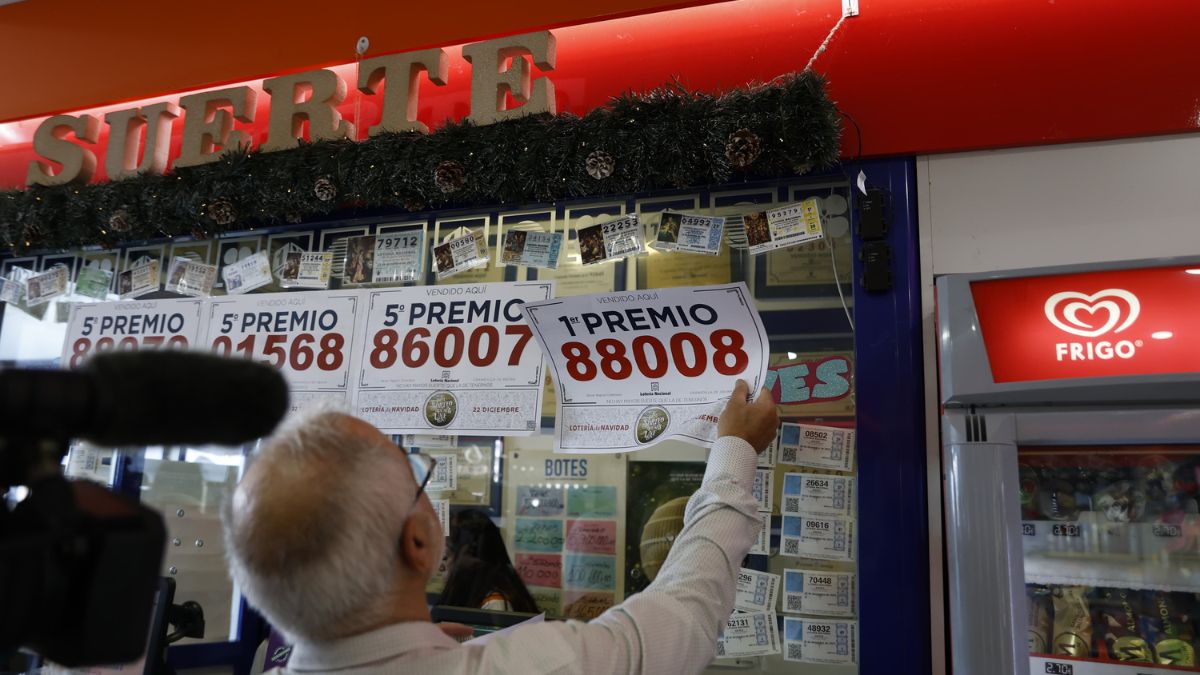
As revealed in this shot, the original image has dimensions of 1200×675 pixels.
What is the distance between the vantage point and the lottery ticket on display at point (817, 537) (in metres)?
2.36

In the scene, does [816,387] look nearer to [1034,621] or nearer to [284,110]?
[1034,621]

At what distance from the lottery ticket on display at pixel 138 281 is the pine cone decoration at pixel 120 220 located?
0.20m

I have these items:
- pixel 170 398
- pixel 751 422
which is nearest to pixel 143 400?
pixel 170 398

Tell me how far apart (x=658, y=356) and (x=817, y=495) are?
573 mm

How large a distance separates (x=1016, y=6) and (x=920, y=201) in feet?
1.98

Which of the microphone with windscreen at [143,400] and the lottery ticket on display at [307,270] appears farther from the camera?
the lottery ticket on display at [307,270]

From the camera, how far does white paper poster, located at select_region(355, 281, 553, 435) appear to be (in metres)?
2.75

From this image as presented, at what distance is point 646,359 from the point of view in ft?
8.24

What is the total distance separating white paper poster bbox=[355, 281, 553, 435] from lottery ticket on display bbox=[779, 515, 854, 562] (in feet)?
2.67

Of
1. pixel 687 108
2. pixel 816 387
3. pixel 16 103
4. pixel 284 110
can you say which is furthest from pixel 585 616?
pixel 16 103

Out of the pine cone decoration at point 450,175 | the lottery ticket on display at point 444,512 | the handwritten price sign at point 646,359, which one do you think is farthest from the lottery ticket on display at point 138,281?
the handwritten price sign at point 646,359

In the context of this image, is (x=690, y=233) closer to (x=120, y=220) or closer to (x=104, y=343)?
(x=120, y=220)

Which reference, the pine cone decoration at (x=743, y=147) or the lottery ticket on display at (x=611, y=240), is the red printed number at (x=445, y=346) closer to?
the lottery ticket on display at (x=611, y=240)

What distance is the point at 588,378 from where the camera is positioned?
2.59 meters
